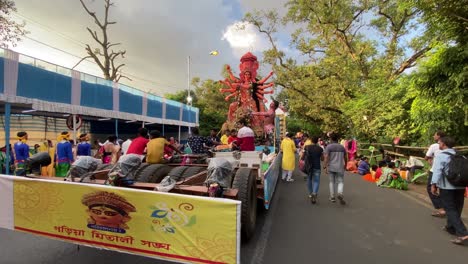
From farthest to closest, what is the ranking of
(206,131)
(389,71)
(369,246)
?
(206,131) → (389,71) → (369,246)

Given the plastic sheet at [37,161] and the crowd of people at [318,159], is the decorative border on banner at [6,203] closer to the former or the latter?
the plastic sheet at [37,161]

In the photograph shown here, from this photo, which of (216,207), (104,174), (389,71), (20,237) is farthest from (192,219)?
(389,71)

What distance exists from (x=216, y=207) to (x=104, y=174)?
9.81 ft

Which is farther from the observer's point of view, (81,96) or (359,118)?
(359,118)

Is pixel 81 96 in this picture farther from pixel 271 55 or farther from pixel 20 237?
pixel 271 55

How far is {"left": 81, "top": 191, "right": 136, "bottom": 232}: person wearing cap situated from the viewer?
11.2 ft

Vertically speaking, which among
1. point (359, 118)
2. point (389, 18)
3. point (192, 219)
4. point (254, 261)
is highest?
point (389, 18)

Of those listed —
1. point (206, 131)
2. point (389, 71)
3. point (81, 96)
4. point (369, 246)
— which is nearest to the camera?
point (369, 246)

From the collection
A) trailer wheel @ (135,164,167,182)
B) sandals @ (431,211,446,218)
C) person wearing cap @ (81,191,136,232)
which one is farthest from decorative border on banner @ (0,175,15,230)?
sandals @ (431,211,446,218)

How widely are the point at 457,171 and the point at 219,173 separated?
3.79 metres

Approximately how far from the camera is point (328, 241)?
5082 mm

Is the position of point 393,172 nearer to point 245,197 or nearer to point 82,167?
point 245,197

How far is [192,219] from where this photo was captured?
10.2 feet

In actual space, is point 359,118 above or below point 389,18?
below
